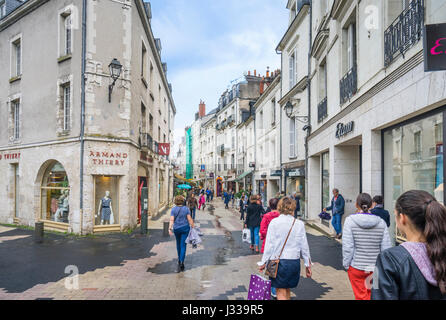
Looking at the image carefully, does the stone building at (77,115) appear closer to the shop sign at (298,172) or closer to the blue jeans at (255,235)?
the blue jeans at (255,235)

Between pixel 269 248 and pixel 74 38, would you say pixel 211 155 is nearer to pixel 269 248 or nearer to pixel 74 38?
pixel 74 38

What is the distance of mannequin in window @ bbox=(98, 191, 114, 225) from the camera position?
38.8 ft

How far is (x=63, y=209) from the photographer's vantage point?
1241cm

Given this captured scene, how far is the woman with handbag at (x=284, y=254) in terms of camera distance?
392 cm

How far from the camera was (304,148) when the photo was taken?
51.5 ft

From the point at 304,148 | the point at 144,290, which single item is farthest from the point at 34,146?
the point at 304,148

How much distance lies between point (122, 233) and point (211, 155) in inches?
1419

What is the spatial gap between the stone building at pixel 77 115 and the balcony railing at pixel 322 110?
741cm

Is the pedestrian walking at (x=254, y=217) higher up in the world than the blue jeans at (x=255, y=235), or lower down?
higher up

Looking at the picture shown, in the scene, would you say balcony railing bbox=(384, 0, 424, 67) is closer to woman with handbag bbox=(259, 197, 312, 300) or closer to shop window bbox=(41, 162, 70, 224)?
woman with handbag bbox=(259, 197, 312, 300)

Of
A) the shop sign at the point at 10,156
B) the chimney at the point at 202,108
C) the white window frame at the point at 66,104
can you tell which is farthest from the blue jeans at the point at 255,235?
the chimney at the point at 202,108

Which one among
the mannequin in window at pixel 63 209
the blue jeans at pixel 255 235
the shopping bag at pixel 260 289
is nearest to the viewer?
the shopping bag at pixel 260 289

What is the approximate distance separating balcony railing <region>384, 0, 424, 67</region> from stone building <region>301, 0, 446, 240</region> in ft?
0.06

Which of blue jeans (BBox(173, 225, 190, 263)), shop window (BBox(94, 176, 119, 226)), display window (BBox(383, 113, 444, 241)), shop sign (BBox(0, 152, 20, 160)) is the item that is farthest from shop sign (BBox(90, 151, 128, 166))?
display window (BBox(383, 113, 444, 241))
